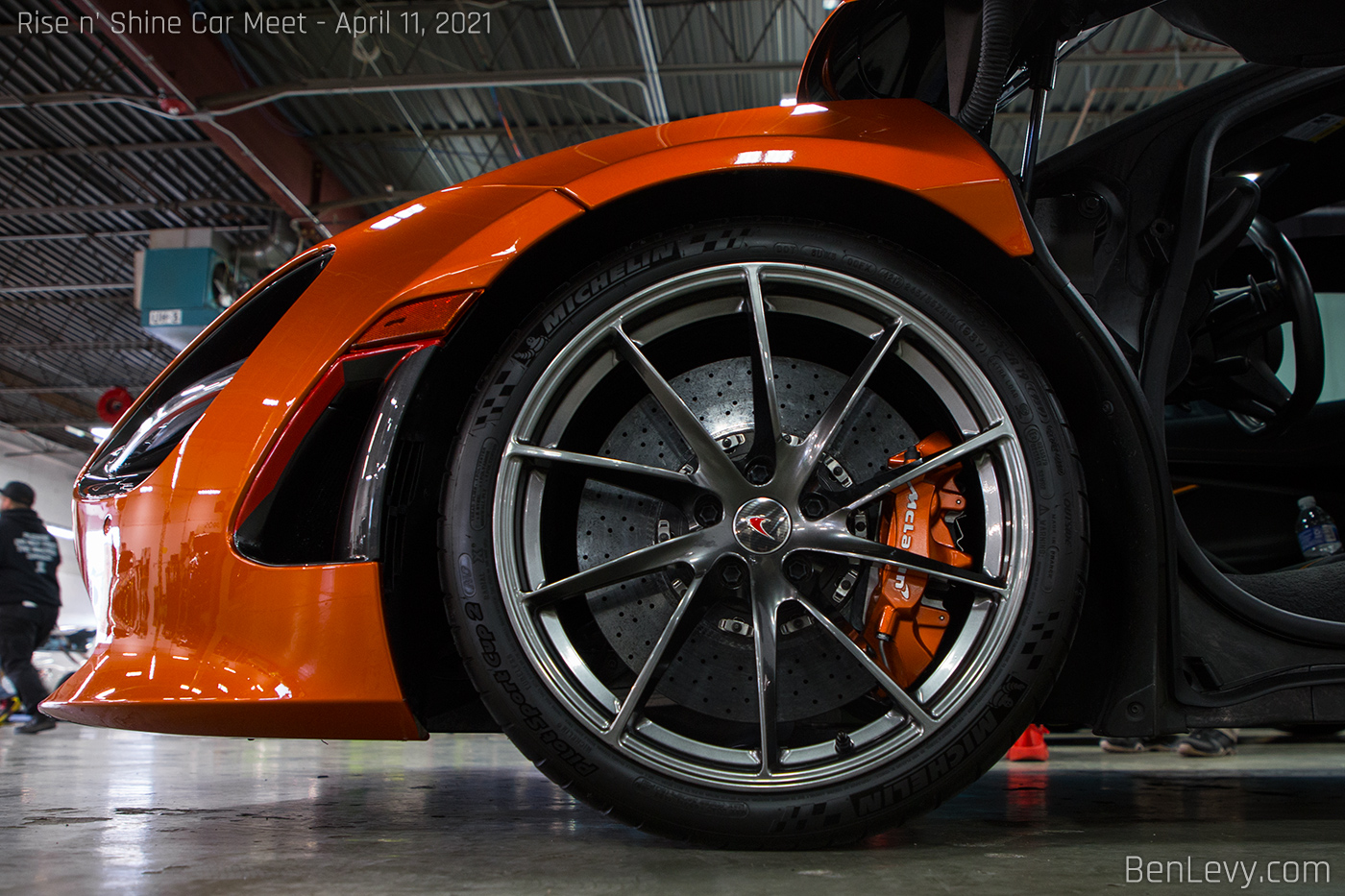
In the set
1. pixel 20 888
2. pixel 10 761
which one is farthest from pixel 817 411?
pixel 10 761

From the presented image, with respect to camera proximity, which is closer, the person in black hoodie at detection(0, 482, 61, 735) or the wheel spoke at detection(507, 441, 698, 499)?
the wheel spoke at detection(507, 441, 698, 499)

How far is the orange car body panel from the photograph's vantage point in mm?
1186

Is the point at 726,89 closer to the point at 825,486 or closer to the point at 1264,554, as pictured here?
the point at 1264,554

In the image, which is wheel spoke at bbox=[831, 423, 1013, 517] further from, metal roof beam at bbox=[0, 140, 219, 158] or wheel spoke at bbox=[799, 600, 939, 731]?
metal roof beam at bbox=[0, 140, 219, 158]

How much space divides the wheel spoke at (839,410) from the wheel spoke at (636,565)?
16cm

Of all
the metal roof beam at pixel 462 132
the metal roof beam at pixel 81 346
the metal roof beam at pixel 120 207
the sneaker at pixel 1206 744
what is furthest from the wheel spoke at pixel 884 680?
the metal roof beam at pixel 81 346

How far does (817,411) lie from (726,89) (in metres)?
8.79

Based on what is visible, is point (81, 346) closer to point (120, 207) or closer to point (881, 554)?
point (120, 207)

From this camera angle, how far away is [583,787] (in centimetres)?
117

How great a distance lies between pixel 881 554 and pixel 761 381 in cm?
31

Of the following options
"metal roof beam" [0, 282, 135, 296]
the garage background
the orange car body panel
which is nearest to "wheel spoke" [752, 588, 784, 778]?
the orange car body panel

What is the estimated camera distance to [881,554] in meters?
1.18

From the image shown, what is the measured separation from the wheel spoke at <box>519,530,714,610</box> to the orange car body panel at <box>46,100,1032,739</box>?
25 cm

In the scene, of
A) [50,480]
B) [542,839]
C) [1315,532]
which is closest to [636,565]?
[542,839]
